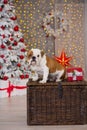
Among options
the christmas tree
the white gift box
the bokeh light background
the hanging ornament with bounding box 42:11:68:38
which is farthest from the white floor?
the hanging ornament with bounding box 42:11:68:38

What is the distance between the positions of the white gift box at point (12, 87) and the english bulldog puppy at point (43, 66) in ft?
5.73

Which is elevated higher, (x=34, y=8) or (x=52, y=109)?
(x=34, y=8)

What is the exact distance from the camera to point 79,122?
2.85 m

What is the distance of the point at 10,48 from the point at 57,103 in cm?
231

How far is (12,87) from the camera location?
4.77 metres

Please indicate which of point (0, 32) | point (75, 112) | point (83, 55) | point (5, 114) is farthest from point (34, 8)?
point (75, 112)

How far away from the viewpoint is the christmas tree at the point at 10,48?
482cm

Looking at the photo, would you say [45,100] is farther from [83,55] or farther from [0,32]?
[83,55]

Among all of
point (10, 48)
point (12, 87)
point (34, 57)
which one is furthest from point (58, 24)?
point (34, 57)

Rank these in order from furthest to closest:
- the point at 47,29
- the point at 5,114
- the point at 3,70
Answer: the point at 47,29 → the point at 3,70 → the point at 5,114

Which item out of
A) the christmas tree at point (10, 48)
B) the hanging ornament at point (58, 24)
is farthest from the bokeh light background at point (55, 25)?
the christmas tree at point (10, 48)

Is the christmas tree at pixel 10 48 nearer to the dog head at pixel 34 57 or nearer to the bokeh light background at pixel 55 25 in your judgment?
the bokeh light background at pixel 55 25

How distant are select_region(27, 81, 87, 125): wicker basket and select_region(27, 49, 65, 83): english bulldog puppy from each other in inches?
5.7

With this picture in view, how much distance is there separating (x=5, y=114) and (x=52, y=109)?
76 cm
